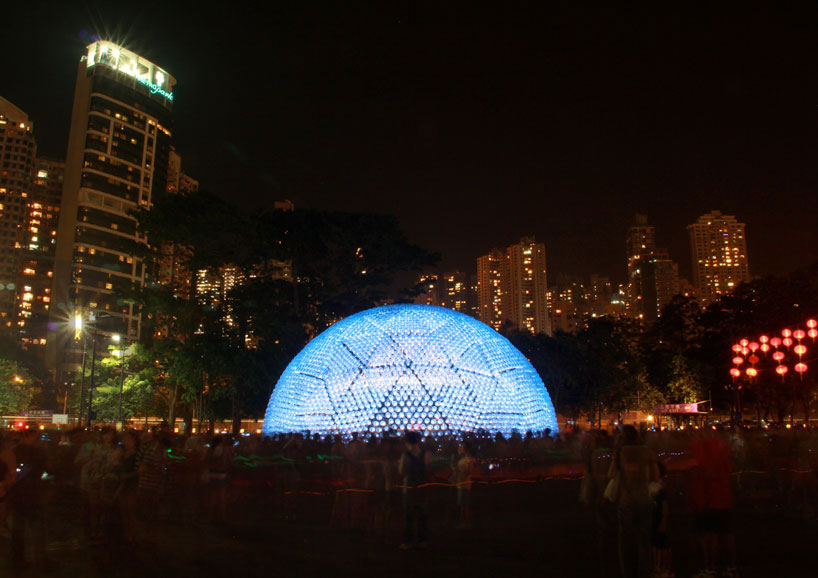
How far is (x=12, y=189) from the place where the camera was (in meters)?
120

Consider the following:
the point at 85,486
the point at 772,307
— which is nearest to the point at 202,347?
the point at 85,486

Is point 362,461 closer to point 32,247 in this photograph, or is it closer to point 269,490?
point 269,490

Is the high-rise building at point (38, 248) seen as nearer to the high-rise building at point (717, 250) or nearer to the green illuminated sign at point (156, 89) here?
the green illuminated sign at point (156, 89)

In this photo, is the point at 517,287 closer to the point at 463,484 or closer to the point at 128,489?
the point at 463,484

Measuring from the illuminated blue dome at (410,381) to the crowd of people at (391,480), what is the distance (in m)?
0.69

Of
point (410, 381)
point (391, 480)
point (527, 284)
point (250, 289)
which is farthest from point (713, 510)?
point (527, 284)

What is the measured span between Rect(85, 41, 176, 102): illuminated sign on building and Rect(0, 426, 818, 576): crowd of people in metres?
85.7

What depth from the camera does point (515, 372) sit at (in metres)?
17.7

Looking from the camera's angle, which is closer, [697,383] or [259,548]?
[259,548]

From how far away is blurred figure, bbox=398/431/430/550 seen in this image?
8273 millimetres

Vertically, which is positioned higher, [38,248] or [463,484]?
[38,248]

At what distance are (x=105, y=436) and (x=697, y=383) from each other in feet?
153

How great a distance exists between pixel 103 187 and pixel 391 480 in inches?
3413

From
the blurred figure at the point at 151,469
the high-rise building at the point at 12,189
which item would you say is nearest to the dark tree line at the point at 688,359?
the blurred figure at the point at 151,469
